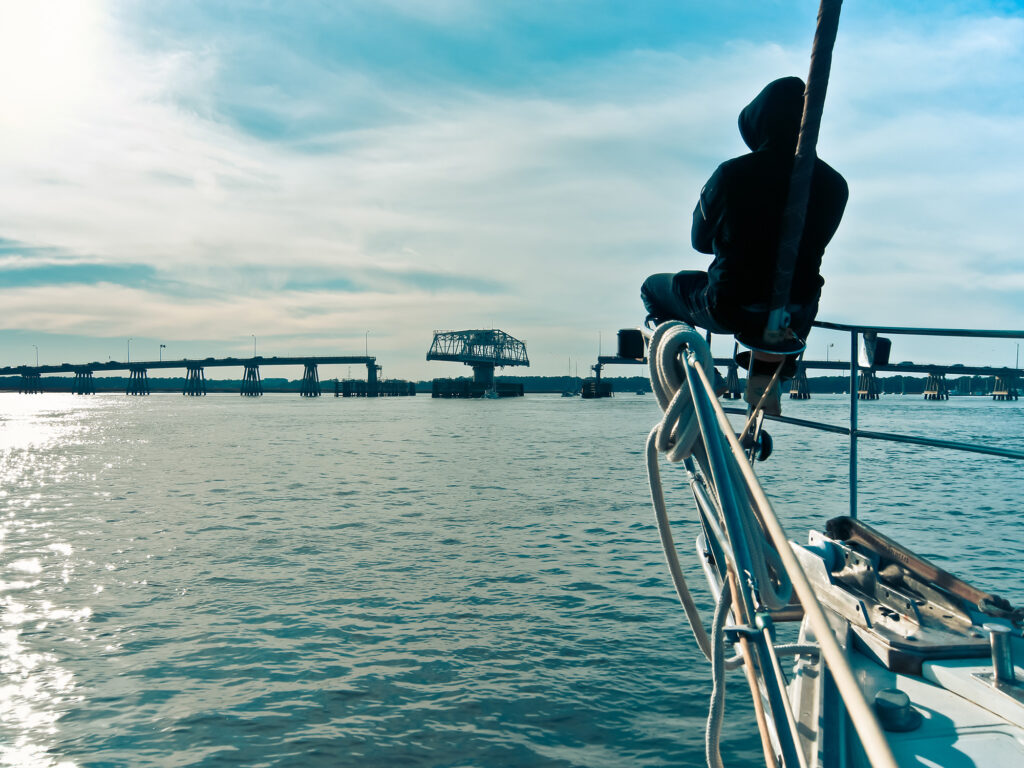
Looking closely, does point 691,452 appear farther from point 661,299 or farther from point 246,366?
point 246,366

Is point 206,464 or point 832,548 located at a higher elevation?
point 832,548

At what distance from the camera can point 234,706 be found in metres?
6.33

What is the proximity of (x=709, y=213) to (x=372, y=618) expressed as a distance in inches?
278

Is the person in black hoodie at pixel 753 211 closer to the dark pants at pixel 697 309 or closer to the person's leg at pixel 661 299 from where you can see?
the dark pants at pixel 697 309

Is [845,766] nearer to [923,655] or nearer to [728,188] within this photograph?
[923,655]

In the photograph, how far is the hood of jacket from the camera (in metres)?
3.37

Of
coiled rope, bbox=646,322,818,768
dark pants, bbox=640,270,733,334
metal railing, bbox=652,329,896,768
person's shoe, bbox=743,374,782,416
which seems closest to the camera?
metal railing, bbox=652,329,896,768

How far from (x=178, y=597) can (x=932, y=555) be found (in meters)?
12.0

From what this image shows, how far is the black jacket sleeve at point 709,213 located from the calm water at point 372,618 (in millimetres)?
3980

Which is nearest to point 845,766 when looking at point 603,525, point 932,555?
point 932,555

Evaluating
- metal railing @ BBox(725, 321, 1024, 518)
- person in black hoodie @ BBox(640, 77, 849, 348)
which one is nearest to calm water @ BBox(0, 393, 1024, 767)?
metal railing @ BBox(725, 321, 1024, 518)

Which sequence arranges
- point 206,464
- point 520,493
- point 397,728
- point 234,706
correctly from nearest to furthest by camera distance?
point 397,728 → point 234,706 → point 520,493 → point 206,464

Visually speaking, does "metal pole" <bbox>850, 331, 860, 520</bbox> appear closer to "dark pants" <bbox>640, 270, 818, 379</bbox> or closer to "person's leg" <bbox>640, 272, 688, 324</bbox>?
"dark pants" <bbox>640, 270, 818, 379</bbox>

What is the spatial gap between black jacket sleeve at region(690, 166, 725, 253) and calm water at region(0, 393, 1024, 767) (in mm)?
3980
